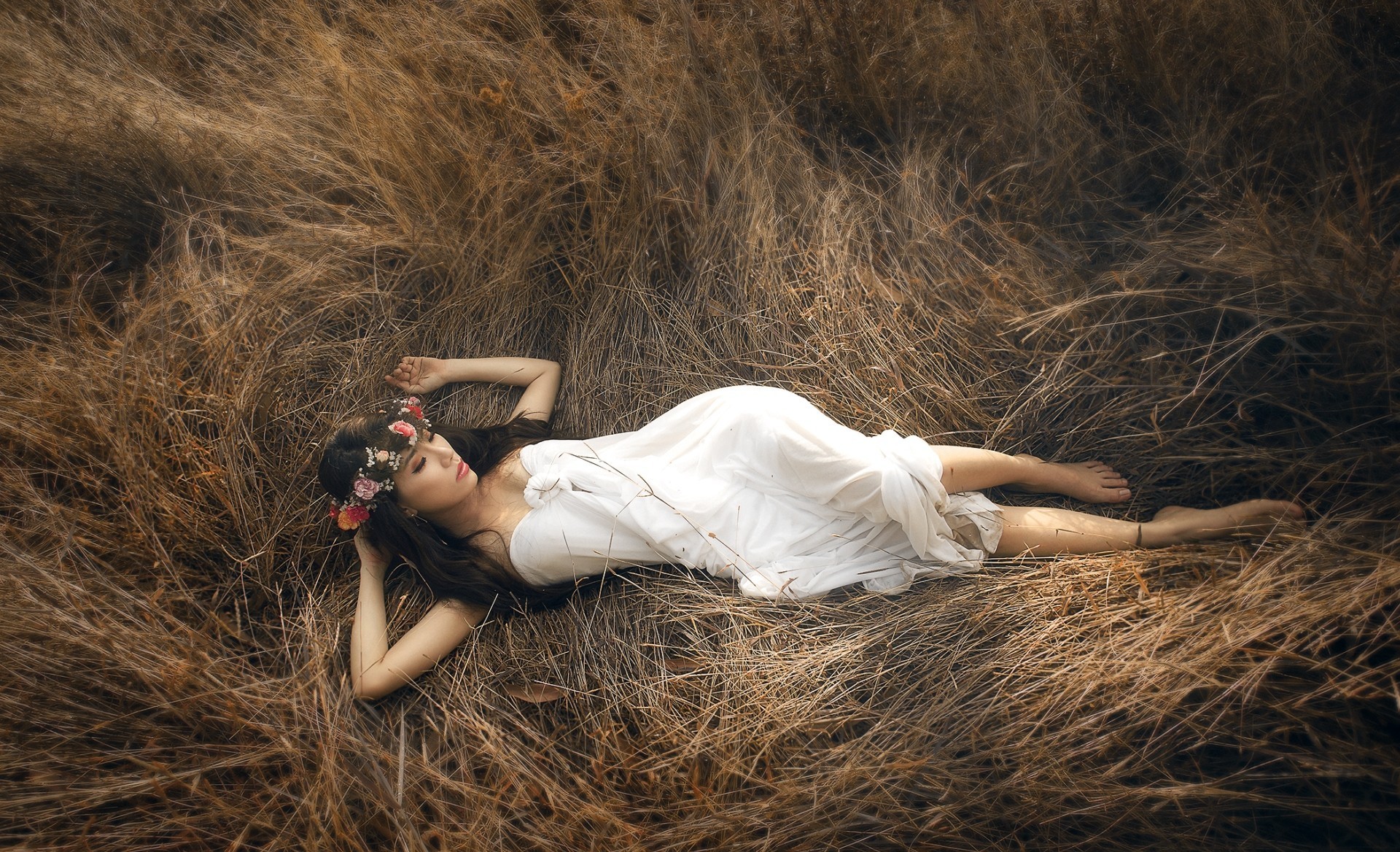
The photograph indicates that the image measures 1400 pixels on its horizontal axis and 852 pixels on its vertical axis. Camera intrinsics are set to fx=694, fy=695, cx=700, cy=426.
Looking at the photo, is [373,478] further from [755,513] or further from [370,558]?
[755,513]

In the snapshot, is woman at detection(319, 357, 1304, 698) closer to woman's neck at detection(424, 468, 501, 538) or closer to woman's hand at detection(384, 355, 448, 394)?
woman's neck at detection(424, 468, 501, 538)

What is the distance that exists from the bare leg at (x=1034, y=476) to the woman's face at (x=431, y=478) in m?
1.71

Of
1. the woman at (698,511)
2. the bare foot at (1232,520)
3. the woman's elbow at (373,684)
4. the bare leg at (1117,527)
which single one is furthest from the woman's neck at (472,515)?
the bare foot at (1232,520)

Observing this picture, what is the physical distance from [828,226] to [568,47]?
1732 millimetres

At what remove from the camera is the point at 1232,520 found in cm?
227

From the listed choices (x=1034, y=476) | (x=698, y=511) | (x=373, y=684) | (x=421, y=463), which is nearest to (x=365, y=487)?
(x=421, y=463)

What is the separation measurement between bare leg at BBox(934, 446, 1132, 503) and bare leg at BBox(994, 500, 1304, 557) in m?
0.12

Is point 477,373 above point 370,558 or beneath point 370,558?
above

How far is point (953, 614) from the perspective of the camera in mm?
2359

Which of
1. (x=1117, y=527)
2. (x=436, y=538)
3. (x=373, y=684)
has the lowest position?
(x=373, y=684)

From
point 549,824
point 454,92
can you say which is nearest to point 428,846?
point 549,824

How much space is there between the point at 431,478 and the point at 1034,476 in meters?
2.17

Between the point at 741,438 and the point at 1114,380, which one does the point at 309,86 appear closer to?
the point at 741,438

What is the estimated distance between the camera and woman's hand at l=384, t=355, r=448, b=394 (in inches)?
118
